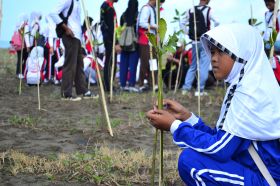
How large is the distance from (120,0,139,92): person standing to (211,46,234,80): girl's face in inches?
215

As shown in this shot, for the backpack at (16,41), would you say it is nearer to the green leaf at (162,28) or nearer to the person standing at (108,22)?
the person standing at (108,22)

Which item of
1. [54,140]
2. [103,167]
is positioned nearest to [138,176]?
[103,167]

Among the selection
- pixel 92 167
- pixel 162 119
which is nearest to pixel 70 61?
pixel 92 167

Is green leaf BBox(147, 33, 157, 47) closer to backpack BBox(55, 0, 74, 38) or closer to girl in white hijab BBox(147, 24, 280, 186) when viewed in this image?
girl in white hijab BBox(147, 24, 280, 186)

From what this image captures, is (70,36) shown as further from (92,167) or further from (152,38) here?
(152,38)

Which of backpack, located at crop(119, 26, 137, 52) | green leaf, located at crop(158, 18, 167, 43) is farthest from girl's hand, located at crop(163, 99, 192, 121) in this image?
backpack, located at crop(119, 26, 137, 52)

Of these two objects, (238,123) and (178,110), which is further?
(178,110)

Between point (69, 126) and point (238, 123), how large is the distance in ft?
9.02

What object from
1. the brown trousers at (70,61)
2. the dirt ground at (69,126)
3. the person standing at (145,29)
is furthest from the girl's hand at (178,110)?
the person standing at (145,29)

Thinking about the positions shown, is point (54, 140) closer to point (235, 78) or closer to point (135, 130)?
point (135, 130)

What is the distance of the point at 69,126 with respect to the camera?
14.3ft

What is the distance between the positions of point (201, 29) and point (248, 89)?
509 centimetres

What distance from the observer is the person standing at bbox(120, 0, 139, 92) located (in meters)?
7.46

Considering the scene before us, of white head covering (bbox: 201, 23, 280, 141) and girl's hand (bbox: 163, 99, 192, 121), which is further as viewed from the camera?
girl's hand (bbox: 163, 99, 192, 121)
